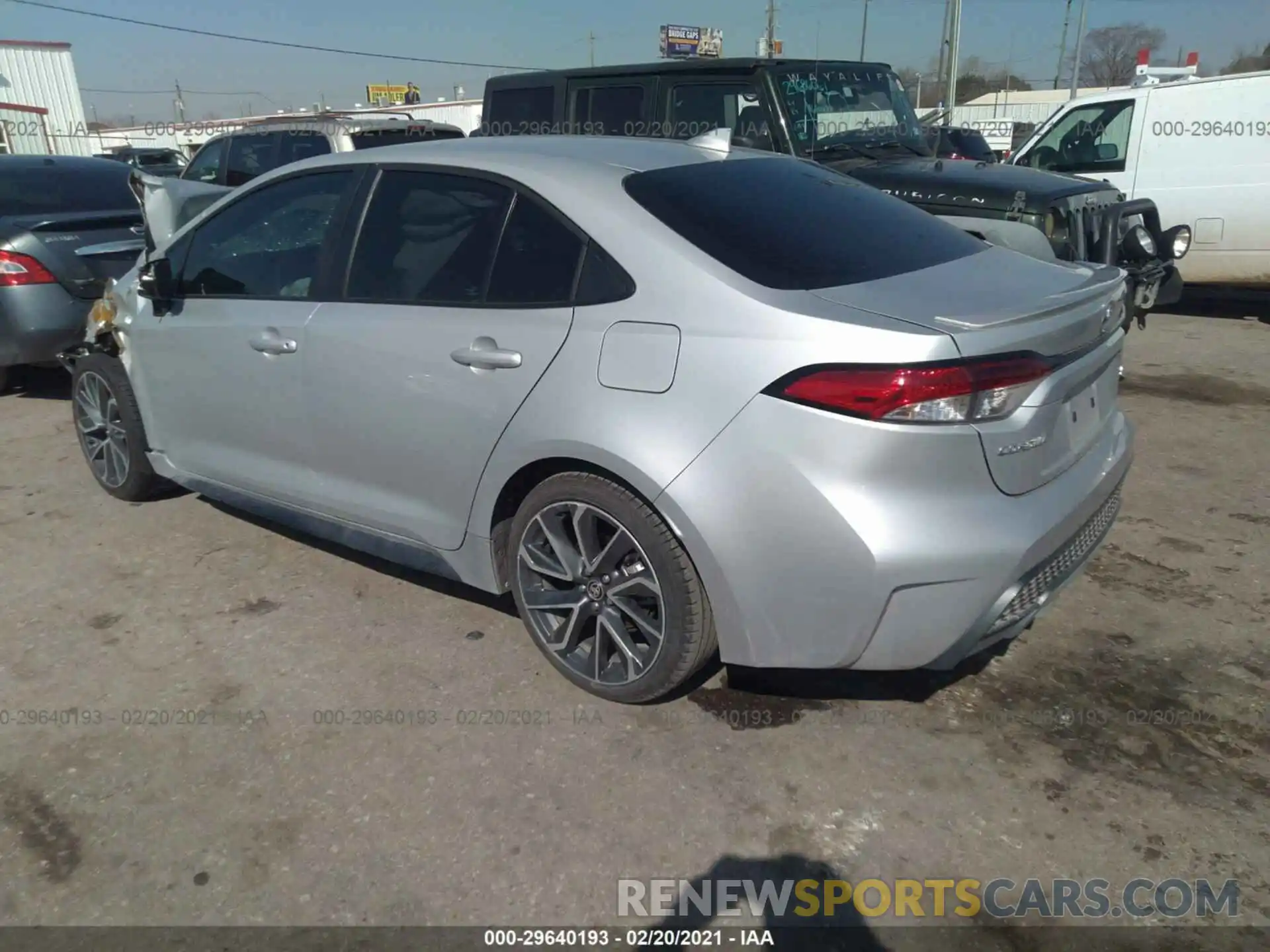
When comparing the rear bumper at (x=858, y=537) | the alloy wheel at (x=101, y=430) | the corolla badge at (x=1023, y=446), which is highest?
the corolla badge at (x=1023, y=446)

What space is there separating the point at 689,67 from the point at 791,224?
477 centimetres

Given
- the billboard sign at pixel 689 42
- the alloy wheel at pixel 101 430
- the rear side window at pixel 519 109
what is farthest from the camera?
the billboard sign at pixel 689 42

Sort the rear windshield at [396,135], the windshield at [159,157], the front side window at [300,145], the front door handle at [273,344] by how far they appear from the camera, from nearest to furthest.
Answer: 1. the front door handle at [273,344]
2. the front side window at [300,145]
3. the rear windshield at [396,135]
4. the windshield at [159,157]

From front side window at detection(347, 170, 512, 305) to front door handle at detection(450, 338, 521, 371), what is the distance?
0.57 feet

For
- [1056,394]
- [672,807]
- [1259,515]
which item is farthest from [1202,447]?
[672,807]

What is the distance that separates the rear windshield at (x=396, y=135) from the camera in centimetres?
1112

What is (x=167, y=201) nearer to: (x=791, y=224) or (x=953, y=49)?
(x=791, y=224)

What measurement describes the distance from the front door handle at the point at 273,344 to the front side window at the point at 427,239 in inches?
12.7

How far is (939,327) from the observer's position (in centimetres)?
237

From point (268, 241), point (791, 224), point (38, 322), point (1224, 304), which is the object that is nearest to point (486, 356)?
point (791, 224)

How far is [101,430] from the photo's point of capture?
474 cm

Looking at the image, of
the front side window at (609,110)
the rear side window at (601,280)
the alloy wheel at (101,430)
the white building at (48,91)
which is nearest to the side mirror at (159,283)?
the alloy wheel at (101,430)

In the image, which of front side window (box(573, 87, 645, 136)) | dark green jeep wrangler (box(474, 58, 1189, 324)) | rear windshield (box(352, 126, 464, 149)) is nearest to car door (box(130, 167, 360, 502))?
dark green jeep wrangler (box(474, 58, 1189, 324))

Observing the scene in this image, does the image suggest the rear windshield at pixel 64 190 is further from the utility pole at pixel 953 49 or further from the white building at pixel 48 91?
the white building at pixel 48 91
